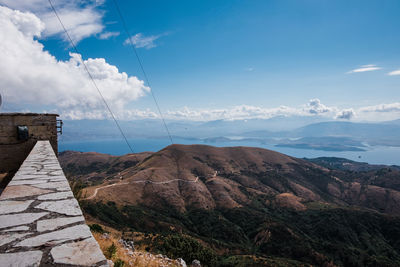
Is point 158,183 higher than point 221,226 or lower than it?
higher

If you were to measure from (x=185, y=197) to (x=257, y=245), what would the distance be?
25.5m

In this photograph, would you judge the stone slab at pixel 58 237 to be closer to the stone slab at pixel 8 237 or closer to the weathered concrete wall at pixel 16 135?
the stone slab at pixel 8 237

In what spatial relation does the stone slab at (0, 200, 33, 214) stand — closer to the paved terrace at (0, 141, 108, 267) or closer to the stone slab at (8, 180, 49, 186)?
the paved terrace at (0, 141, 108, 267)

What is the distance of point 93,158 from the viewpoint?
120062mm

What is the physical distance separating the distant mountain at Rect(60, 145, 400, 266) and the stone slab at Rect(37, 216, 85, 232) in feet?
48.3

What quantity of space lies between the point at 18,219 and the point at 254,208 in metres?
62.1

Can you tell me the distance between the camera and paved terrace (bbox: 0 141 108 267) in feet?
5.41

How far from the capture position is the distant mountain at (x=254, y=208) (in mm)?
36250

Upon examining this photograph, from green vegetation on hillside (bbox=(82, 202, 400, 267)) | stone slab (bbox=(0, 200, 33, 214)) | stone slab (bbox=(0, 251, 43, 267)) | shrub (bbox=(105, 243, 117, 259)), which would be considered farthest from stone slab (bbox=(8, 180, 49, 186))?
green vegetation on hillside (bbox=(82, 202, 400, 267))

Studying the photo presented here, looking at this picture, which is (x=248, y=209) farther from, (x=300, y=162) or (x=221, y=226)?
(x=300, y=162)

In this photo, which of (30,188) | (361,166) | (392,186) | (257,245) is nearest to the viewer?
(30,188)

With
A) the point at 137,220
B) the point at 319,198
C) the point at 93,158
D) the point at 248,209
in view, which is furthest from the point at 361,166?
the point at 93,158

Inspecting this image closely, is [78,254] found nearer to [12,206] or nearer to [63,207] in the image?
[63,207]

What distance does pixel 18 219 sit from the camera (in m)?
2.26
